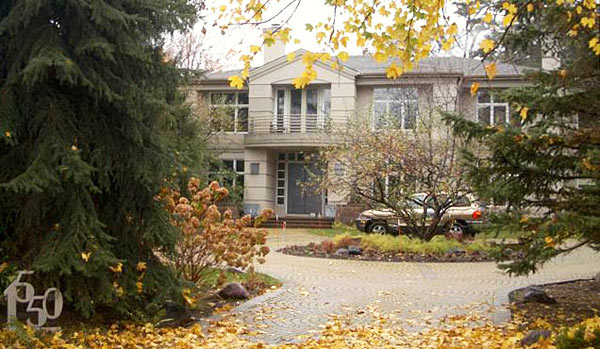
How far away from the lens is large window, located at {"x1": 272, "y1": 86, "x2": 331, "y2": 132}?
1141 inches

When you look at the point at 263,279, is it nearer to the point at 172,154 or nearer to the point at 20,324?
the point at 172,154

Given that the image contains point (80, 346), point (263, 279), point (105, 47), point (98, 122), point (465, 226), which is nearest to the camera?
point (80, 346)

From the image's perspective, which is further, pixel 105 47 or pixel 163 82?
pixel 163 82

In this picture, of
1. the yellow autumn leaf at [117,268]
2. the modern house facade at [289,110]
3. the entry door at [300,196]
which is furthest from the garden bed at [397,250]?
the entry door at [300,196]

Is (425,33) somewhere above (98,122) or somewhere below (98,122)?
above

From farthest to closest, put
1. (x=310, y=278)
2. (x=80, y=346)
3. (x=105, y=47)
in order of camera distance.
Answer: (x=310, y=278), (x=105, y=47), (x=80, y=346)

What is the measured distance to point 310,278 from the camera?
12633 millimetres

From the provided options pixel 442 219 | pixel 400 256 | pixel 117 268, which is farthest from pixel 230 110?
pixel 117 268

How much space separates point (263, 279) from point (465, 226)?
38.5ft

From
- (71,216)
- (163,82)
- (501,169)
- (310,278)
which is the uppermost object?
(163,82)

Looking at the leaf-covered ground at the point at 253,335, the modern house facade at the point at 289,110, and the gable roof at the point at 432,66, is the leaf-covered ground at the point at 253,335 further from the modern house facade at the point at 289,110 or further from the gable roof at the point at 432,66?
the modern house facade at the point at 289,110

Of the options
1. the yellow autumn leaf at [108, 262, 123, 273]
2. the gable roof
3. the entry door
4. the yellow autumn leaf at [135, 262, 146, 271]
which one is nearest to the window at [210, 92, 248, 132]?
the gable roof

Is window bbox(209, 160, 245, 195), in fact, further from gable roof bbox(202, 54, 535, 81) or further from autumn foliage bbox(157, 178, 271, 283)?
autumn foliage bbox(157, 178, 271, 283)

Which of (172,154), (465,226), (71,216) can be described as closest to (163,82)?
(172,154)
